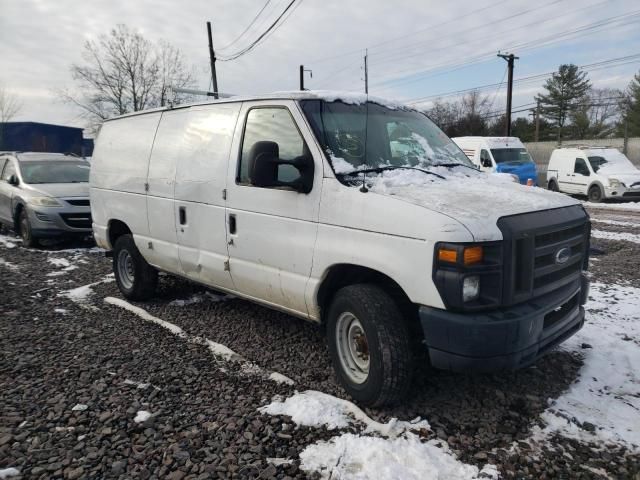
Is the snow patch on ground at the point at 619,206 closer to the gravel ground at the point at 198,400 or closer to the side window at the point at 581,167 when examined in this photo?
the side window at the point at 581,167

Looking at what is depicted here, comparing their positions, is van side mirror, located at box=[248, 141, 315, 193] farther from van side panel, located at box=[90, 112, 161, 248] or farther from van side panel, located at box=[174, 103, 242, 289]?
van side panel, located at box=[90, 112, 161, 248]

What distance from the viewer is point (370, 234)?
315 centimetres

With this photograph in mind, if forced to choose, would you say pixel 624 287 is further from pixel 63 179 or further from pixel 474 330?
pixel 63 179

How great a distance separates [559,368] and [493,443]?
4.26 feet

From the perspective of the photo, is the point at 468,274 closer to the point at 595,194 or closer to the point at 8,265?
the point at 8,265

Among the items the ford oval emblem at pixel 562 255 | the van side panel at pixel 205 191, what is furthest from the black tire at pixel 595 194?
the van side panel at pixel 205 191

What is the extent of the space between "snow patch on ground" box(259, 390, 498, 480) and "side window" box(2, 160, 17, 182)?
10.2m

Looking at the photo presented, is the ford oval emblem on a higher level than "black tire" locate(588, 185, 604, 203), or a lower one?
higher

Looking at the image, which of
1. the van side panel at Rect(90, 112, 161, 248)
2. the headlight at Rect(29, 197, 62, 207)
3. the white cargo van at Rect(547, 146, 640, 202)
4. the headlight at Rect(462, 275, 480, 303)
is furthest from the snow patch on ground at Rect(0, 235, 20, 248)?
the white cargo van at Rect(547, 146, 640, 202)

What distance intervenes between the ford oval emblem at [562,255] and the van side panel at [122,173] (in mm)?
4089

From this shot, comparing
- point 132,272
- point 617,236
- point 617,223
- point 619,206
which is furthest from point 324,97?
point 619,206

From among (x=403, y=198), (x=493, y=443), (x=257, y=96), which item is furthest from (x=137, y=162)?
(x=493, y=443)

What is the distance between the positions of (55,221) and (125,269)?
4.46 metres

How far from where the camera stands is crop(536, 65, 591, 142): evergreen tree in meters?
55.4
